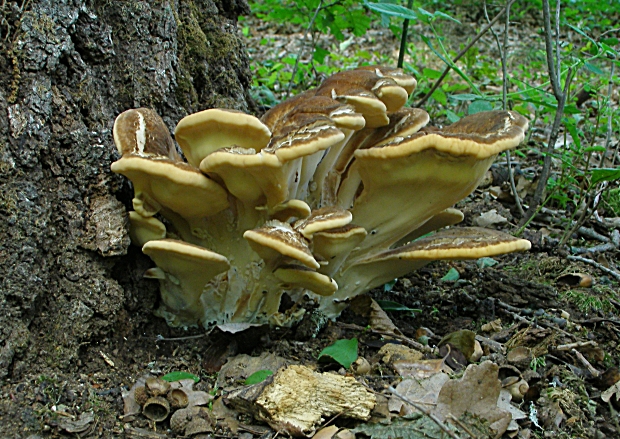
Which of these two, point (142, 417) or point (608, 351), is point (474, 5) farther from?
point (142, 417)

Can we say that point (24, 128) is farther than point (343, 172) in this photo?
No

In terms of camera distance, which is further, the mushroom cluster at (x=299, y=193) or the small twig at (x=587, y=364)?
the small twig at (x=587, y=364)

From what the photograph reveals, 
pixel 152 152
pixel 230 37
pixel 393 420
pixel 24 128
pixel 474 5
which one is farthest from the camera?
pixel 474 5

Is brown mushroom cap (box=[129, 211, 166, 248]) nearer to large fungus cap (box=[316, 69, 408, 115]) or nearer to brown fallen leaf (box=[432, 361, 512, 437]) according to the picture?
large fungus cap (box=[316, 69, 408, 115])

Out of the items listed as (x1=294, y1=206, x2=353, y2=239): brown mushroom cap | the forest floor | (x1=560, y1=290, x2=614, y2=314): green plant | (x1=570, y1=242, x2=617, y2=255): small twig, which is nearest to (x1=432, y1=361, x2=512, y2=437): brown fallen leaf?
the forest floor

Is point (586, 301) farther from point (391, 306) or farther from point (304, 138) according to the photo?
point (304, 138)

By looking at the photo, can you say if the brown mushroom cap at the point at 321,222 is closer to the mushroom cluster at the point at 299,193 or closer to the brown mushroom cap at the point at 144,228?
the mushroom cluster at the point at 299,193

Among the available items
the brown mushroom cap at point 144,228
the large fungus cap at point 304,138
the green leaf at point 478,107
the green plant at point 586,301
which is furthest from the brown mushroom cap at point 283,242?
the green leaf at point 478,107

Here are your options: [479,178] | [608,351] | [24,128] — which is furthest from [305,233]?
[608,351]
